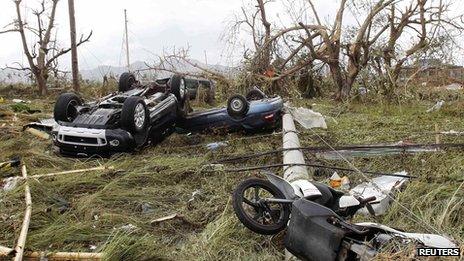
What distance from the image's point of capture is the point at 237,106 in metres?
7.69

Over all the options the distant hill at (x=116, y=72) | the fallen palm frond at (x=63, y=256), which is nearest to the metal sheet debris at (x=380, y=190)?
the fallen palm frond at (x=63, y=256)

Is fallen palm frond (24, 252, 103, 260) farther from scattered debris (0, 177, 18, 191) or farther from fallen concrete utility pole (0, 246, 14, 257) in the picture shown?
scattered debris (0, 177, 18, 191)

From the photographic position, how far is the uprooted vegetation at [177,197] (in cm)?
329

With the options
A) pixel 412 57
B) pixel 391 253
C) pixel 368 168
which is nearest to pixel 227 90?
pixel 412 57

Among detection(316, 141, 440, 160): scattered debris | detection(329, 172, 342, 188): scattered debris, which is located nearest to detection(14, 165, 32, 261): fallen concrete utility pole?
detection(329, 172, 342, 188): scattered debris

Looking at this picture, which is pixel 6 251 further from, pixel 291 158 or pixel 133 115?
pixel 133 115

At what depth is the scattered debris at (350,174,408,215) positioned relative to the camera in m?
3.58

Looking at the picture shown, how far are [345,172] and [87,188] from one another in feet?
8.68

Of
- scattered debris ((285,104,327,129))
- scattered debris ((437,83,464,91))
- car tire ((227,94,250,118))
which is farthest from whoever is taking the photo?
scattered debris ((437,83,464,91))

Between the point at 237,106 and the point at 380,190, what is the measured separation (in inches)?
168

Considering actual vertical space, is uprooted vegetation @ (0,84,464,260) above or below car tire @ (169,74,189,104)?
below

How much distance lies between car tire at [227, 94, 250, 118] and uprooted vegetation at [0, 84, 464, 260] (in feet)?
1.36

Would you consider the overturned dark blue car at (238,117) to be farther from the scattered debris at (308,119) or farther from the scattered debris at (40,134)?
the scattered debris at (40,134)

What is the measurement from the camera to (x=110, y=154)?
634 cm
